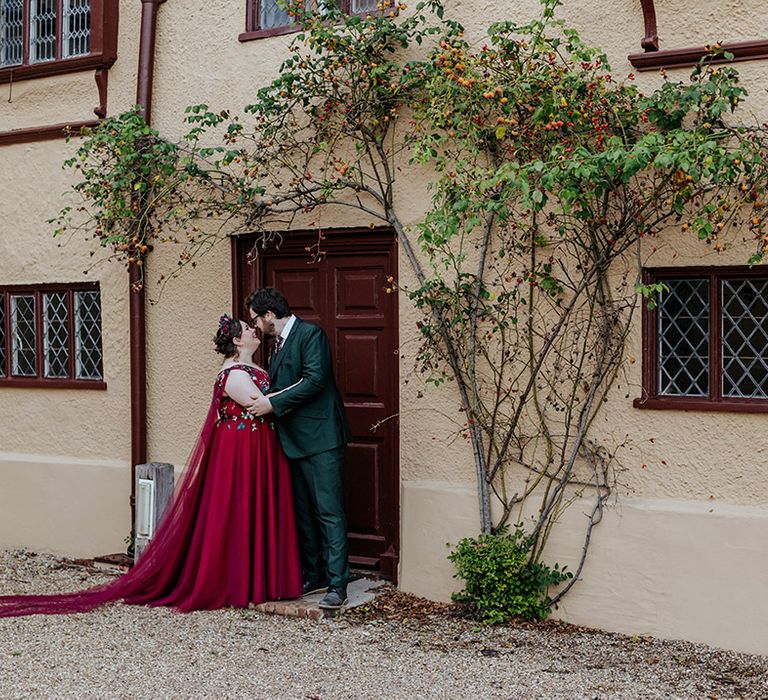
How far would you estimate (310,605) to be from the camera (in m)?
7.37

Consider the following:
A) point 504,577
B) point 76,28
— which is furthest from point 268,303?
point 76,28

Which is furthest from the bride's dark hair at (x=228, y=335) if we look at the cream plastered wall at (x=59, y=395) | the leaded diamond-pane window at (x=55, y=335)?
the leaded diamond-pane window at (x=55, y=335)

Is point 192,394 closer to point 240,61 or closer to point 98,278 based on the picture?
point 98,278

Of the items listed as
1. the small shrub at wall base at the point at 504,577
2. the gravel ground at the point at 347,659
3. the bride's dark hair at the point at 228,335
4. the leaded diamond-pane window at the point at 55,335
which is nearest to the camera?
the gravel ground at the point at 347,659

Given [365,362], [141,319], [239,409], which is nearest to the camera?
[239,409]

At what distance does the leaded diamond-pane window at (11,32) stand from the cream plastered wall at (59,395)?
317 mm

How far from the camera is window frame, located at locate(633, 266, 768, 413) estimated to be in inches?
261

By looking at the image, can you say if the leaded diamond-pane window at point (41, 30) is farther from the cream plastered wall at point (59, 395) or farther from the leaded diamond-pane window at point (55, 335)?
the leaded diamond-pane window at point (55, 335)

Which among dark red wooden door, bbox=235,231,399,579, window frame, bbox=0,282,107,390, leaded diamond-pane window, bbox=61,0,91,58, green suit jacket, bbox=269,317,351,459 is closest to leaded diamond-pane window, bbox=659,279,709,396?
dark red wooden door, bbox=235,231,399,579

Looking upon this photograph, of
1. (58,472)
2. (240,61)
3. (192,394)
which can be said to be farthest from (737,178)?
(58,472)

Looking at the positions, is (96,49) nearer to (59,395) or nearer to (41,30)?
(41,30)

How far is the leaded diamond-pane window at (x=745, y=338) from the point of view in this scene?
6.60m

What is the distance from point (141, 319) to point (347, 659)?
11.9ft

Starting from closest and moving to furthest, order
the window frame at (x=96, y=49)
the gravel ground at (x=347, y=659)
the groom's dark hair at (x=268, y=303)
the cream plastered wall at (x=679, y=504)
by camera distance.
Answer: the gravel ground at (x=347, y=659) < the cream plastered wall at (x=679, y=504) < the groom's dark hair at (x=268, y=303) < the window frame at (x=96, y=49)
